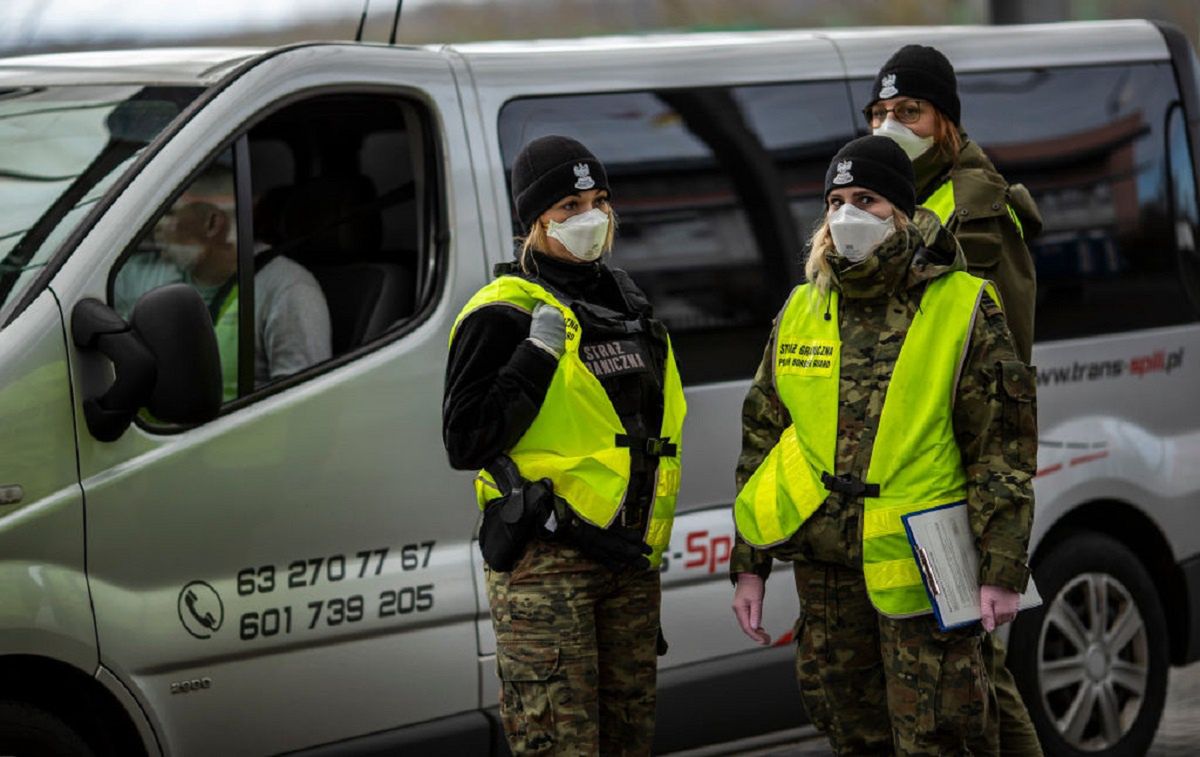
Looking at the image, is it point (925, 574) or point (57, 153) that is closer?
point (925, 574)

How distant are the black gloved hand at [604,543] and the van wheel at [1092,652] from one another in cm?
195

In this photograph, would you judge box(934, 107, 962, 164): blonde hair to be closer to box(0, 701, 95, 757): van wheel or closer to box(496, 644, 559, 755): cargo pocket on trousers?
box(496, 644, 559, 755): cargo pocket on trousers

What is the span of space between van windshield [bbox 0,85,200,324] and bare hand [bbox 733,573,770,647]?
1.57 m

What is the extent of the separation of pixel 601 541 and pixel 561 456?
0.19 m

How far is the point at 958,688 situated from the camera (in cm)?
396

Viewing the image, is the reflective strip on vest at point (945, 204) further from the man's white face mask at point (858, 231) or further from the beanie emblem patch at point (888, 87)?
the man's white face mask at point (858, 231)

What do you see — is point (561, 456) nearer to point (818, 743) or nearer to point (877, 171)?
point (877, 171)

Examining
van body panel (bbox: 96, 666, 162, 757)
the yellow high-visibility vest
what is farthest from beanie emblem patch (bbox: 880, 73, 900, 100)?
van body panel (bbox: 96, 666, 162, 757)

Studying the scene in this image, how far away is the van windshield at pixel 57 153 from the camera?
13.9ft

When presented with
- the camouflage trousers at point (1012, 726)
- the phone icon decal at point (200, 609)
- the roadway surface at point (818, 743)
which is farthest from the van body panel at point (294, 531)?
the roadway surface at point (818, 743)

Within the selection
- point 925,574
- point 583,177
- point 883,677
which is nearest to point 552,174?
point 583,177

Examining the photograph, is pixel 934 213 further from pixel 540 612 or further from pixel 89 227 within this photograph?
pixel 89 227

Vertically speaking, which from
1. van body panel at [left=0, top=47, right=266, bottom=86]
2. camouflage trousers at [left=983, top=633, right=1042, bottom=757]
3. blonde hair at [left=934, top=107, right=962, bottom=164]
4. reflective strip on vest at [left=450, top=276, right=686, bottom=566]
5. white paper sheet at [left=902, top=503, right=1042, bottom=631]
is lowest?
camouflage trousers at [left=983, top=633, right=1042, bottom=757]

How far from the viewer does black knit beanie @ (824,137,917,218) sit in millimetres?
3969
